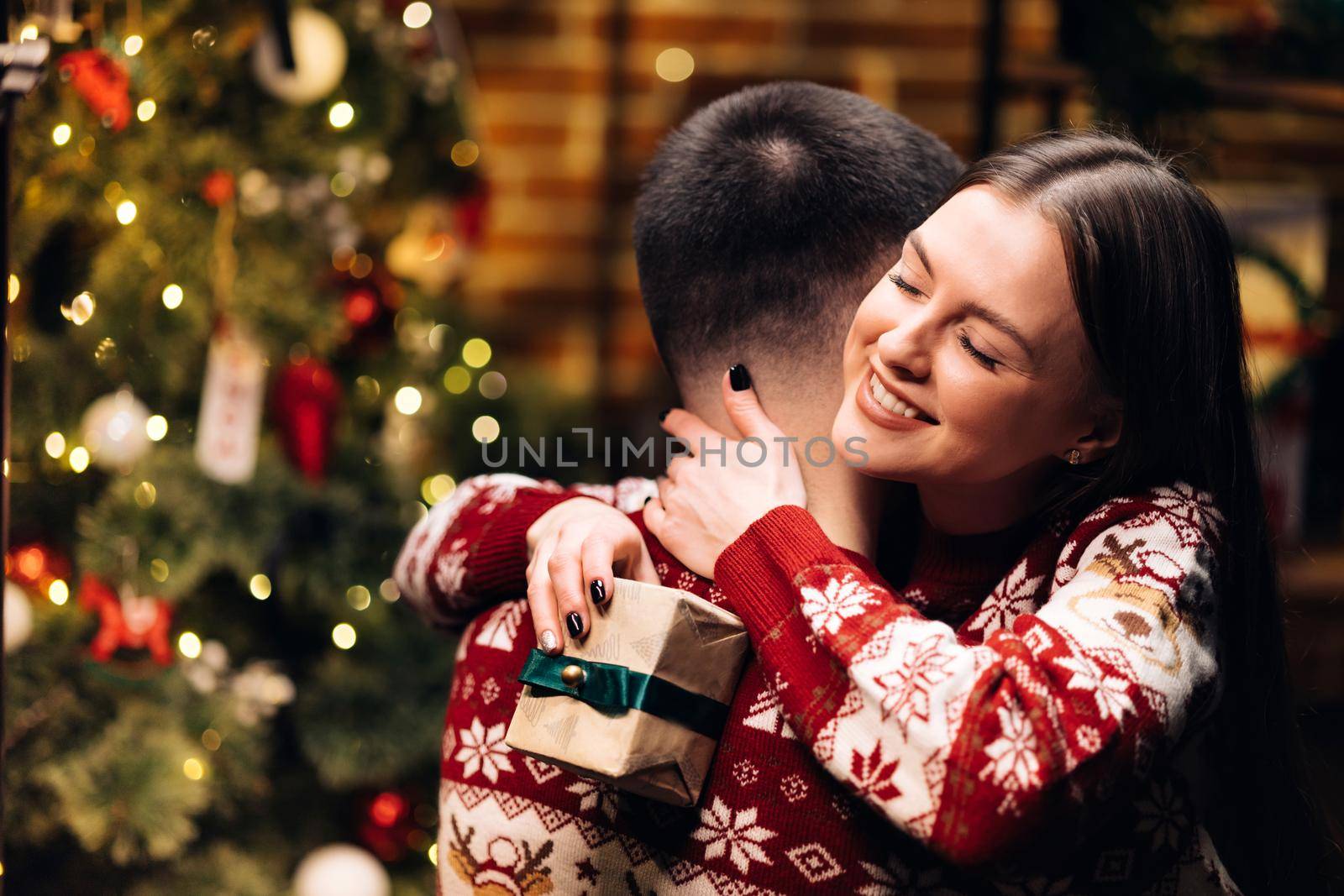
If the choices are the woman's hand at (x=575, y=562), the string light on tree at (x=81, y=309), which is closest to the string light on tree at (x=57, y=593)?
the string light on tree at (x=81, y=309)

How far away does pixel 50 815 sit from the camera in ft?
5.51

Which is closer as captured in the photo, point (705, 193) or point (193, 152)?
point (705, 193)

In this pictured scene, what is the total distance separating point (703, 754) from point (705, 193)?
1.51ft

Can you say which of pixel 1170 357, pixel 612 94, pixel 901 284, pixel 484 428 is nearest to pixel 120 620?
pixel 484 428

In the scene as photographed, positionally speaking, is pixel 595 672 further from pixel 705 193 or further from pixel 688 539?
pixel 705 193

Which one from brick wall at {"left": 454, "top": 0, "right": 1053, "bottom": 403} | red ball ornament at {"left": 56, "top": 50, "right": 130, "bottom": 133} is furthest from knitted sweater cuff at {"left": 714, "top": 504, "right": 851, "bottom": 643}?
brick wall at {"left": 454, "top": 0, "right": 1053, "bottom": 403}

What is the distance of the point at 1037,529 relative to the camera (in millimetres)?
923

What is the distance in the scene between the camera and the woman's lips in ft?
2.87

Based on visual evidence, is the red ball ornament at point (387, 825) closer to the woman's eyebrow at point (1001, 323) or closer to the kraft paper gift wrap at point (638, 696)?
the kraft paper gift wrap at point (638, 696)

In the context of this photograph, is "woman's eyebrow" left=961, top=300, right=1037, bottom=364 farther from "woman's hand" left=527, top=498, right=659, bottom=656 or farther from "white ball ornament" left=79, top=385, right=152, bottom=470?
"white ball ornament" left=79, top=385, right=152, bottom=470

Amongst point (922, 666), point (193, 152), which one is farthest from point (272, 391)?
point (922, 666)

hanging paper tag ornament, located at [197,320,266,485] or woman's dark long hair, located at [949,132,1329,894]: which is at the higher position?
woman's dark long hair, located at [949,132,1329,894]

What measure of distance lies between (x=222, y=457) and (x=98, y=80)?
1.91 ft

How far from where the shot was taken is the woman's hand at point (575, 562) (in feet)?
2.81
